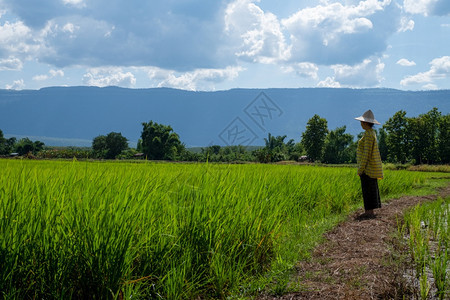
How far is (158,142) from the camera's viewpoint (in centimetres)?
5709

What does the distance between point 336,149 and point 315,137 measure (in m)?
5.02

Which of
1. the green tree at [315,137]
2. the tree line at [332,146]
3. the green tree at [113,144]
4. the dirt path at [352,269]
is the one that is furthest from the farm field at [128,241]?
the green tree at [113,144]

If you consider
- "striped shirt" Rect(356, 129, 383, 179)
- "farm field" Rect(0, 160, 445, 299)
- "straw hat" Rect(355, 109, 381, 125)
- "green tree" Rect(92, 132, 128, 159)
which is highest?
"green tree" Rect(92, 132, 128, 159)

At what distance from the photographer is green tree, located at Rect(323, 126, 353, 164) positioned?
53.5 meters

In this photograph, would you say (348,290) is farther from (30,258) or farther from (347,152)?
(347,152)

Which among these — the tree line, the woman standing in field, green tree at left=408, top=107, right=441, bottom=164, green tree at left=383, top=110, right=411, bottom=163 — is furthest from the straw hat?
green tree at left=408, top=107, right=441, bottom=164

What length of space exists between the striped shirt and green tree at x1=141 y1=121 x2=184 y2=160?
161 ft

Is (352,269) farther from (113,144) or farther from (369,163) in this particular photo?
(113,144)

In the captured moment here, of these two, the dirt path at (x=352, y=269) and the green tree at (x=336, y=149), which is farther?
the green tree at (x=336, y=149)

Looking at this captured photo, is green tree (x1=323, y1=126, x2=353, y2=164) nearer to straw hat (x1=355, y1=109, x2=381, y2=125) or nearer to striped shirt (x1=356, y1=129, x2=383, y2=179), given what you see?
striped shirt (x1=356, y1=129, x2=383, y2=179)

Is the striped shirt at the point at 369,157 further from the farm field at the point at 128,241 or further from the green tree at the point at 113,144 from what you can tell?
the green tree at the point at 113,144

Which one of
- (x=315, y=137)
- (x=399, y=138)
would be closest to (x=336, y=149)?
(x=315, y=137)

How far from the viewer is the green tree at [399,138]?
4656 centimetres

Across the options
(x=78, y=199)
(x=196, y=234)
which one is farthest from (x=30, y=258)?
(x=196, y=234)
